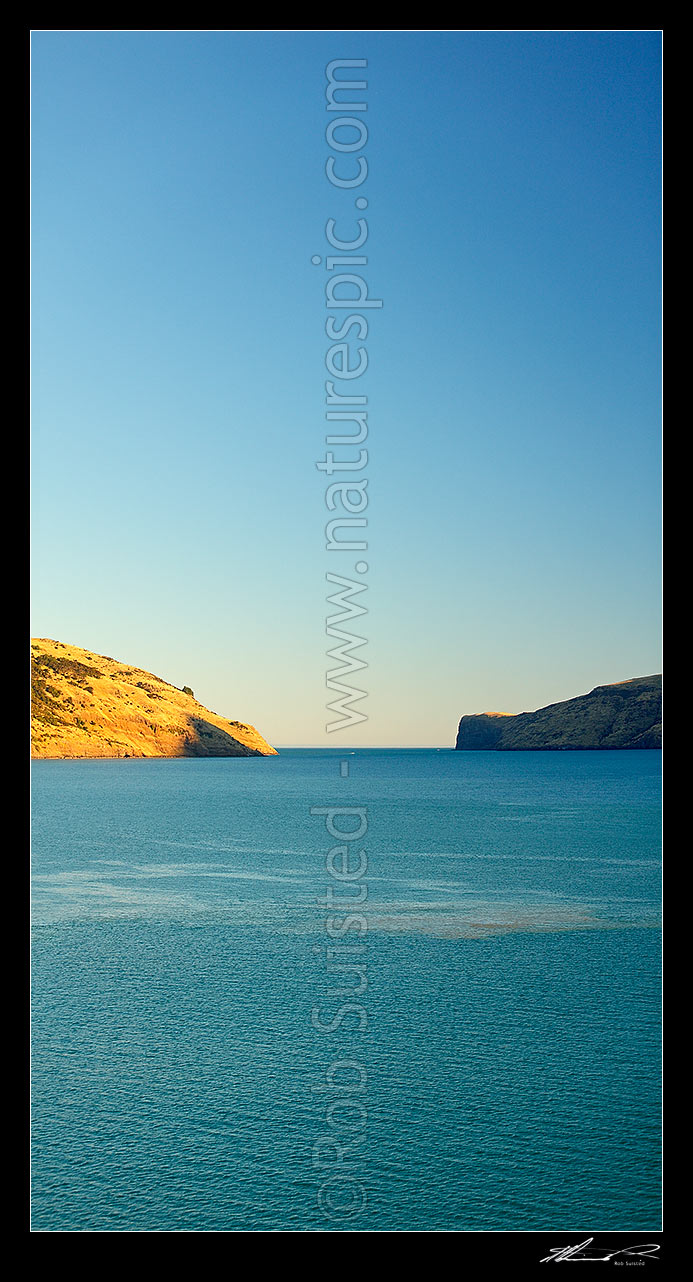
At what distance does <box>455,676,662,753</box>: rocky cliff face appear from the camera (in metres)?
56.5

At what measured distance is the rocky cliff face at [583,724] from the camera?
56469 millimetres

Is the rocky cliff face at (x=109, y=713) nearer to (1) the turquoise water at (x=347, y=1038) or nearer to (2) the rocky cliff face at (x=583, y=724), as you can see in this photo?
(2) the rocky cliff face at (x=583, y=724)

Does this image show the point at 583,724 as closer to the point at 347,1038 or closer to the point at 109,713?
the point at 109,713

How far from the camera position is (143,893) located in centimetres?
2169

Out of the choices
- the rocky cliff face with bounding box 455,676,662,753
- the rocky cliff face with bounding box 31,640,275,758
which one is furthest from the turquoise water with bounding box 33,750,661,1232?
the rocky cliff face with bounding box 455,676,662,753

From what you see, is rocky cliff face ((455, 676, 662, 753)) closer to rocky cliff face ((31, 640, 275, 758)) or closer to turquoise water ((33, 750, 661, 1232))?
rocky cliff face ((31, 640, 275, 758))

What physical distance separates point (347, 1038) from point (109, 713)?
132 feet

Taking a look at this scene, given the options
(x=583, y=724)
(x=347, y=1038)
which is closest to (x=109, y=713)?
(x=583, y=724)

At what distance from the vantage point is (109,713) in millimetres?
51094

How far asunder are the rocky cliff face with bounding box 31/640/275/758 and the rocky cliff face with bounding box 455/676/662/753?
17.1 m

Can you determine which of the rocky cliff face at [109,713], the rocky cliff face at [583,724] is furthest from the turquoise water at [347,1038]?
the rocky cliff face at [583,724]

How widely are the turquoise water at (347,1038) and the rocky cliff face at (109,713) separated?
2016 cm
